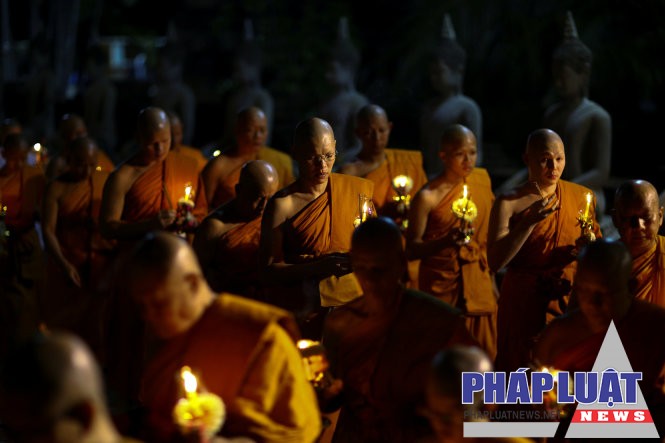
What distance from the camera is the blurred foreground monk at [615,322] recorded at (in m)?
4.51

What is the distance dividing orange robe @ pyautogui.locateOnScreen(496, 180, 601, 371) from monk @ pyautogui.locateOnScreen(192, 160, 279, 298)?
143 cm

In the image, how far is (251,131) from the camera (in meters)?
9.45

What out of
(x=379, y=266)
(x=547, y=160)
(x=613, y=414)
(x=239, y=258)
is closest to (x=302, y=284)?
(x=239, y=258)

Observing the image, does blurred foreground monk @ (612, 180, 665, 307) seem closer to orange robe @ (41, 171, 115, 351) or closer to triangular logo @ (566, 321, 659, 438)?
triangular logo @ (566, 321, 659, 438)

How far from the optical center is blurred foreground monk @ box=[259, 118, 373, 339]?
6543 millimetres

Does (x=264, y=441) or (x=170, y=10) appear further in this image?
(x=170, y=10)

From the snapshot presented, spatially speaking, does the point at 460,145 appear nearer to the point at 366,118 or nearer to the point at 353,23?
the point at 366,118

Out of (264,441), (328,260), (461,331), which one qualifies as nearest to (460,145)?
(328,260)

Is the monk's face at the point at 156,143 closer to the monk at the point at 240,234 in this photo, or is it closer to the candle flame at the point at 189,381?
the monk at the point at 240,234

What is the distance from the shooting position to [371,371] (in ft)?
15.4

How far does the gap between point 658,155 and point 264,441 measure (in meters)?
11.4

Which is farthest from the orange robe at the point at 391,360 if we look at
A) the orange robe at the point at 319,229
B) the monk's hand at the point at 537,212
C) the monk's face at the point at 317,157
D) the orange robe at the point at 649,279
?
the monk's hand at the point at 537,212

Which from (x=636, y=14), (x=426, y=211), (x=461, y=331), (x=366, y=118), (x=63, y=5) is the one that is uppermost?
(x=63, y=5)

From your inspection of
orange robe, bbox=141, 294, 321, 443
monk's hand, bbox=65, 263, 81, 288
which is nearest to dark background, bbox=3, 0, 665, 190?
monk's hand, bbox=65, 263, 81, 288
